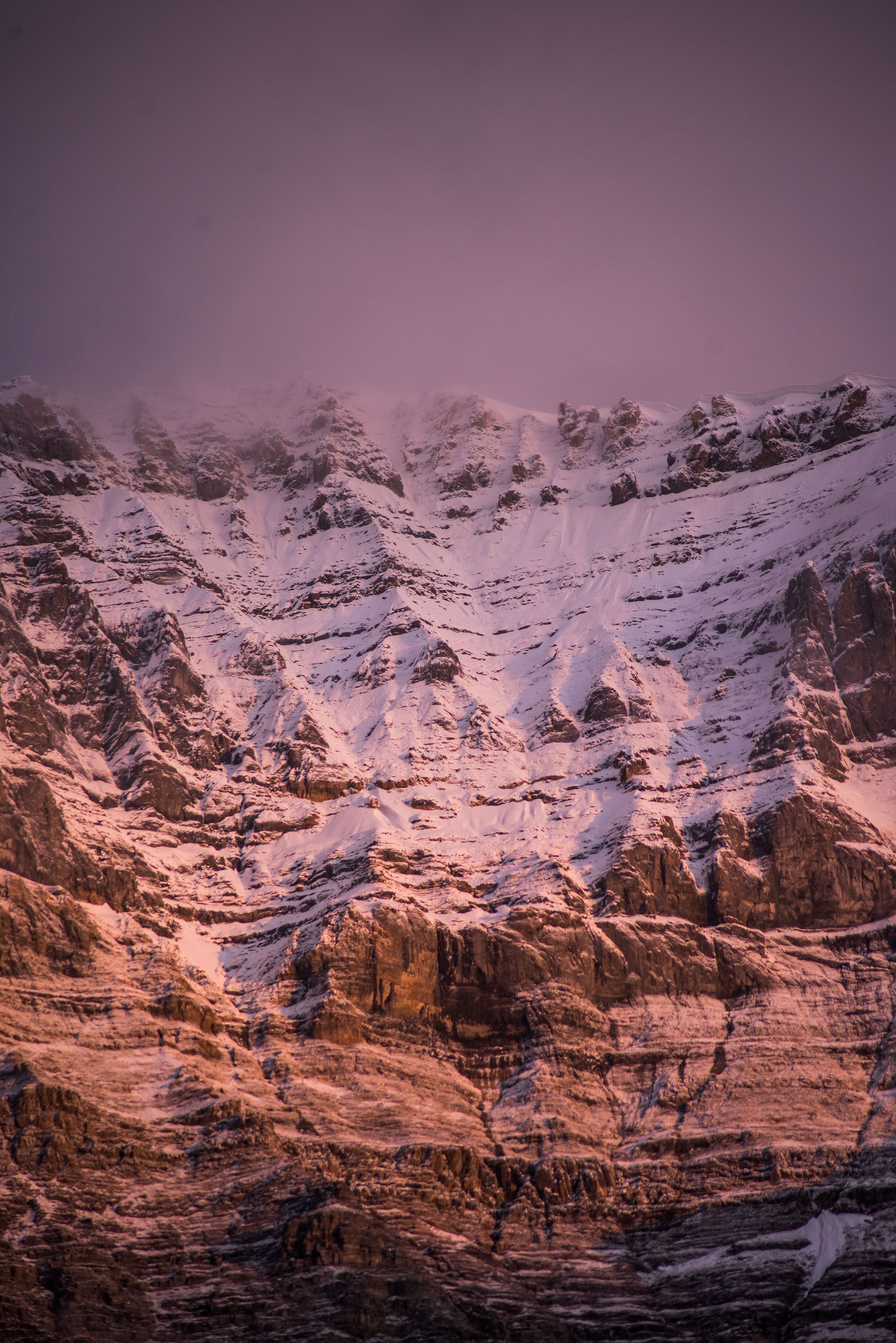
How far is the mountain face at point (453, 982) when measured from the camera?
116438 mm

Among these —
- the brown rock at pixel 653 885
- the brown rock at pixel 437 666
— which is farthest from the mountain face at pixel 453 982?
the brown rock at pixel 437 666

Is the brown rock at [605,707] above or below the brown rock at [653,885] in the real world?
above

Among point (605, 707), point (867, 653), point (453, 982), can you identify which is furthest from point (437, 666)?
point (453, 982)

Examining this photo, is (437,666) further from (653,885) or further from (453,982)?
(453,982)

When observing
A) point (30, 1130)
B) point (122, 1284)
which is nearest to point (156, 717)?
point (30, 1130)

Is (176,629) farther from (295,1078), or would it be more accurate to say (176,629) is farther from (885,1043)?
(885,1043)

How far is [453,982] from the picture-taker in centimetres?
14838

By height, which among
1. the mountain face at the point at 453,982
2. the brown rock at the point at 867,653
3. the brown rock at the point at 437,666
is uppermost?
the brown rock at the point at 437,666

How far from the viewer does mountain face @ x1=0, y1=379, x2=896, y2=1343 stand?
382ft

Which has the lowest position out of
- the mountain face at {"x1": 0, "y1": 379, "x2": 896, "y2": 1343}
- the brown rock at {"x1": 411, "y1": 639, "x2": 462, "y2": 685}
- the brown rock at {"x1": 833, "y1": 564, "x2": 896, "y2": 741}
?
the mountain face at {"x1": 0, "y1": 379, "x2": 896, "y2": 1343}

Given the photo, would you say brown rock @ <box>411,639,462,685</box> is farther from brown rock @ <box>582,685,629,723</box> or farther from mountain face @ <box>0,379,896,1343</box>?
brown rock @ <box>582,685,629,723</box>

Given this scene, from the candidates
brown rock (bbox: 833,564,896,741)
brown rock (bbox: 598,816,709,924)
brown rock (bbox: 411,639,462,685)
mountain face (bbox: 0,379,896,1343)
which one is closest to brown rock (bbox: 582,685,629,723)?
mountain face (bbox: 0,379,896,1343)

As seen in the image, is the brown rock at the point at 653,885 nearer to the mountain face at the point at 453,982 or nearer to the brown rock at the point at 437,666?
the mountain face at the point at 453,982

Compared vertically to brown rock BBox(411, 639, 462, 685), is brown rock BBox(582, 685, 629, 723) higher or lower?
lower
